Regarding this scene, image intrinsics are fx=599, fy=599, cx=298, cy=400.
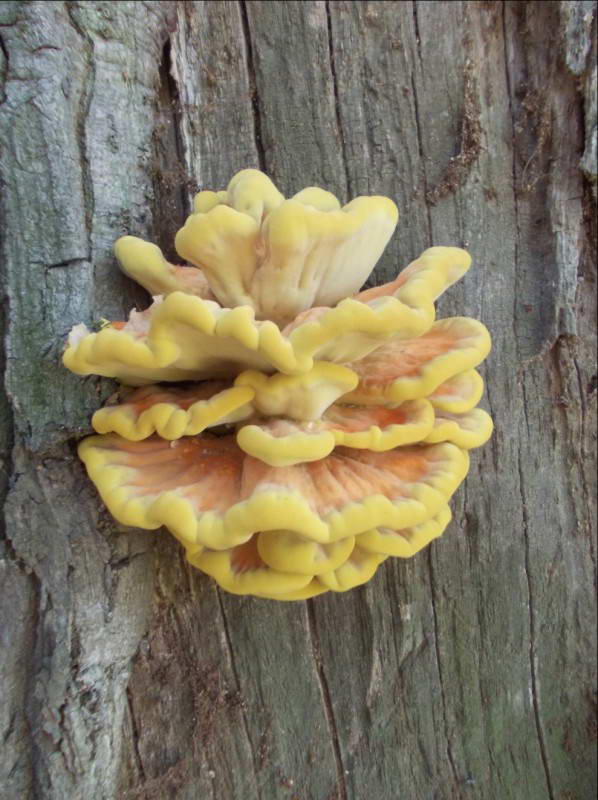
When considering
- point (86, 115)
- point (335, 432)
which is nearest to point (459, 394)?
point (335, 432)

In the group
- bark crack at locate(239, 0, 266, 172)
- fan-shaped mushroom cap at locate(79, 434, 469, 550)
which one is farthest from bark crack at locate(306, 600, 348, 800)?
bark crack at locate(239, 0, 266, 172)

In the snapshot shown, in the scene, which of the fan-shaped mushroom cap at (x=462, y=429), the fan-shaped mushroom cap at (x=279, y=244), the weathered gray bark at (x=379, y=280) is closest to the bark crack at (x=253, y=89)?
the weathered gray bark at (x=379, y=280)

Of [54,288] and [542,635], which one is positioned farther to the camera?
[542,635]

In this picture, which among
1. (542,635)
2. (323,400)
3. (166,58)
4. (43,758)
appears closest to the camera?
(323,400)

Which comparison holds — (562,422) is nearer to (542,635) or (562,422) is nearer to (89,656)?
(542,635)

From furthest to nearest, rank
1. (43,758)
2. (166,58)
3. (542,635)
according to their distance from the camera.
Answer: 1. (542,635)
2. (166,58)
3. (43,758)

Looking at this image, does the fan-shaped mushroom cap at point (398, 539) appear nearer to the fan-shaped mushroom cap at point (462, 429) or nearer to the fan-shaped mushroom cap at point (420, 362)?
the fan-shaped mushroom cap at point (462, 429)

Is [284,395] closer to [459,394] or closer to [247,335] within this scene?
[247,335]

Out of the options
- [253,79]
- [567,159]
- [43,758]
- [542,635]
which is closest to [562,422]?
[542,635]
